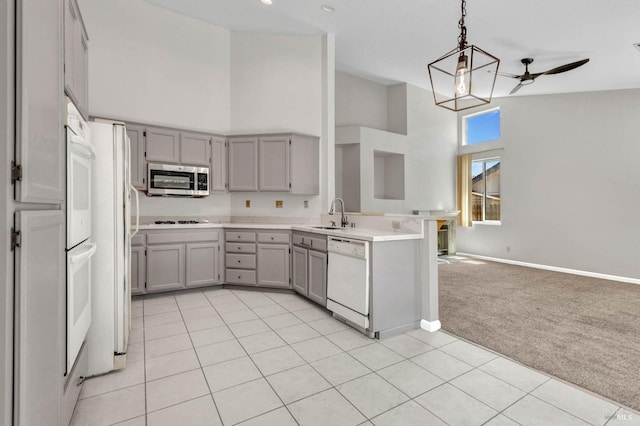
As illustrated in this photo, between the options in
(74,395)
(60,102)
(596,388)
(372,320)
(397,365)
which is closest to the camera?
(60,102)

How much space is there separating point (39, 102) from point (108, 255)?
1362mm

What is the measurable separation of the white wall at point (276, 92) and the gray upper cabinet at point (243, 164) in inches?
10.6

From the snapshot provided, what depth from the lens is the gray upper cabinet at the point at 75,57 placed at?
1.60m

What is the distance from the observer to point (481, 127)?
291 inches

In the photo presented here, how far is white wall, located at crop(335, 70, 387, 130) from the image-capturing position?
6496mm

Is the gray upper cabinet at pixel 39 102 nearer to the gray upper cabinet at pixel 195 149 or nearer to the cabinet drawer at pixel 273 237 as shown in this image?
the cabinet drawer at pixel 273 237

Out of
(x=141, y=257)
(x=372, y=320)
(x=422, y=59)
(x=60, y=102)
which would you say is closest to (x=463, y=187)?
(x=422, y=59)

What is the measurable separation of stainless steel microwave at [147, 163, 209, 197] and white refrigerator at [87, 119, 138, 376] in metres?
1.98

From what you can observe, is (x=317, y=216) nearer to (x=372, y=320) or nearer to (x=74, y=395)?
(x=372, y=320)

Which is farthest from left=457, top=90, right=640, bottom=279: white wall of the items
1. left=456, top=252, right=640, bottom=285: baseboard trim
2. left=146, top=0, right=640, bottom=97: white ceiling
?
left=146, top=0, right=640, bottom=97: white ceiling

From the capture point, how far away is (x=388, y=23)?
4.34 meters

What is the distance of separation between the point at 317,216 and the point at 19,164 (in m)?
3.87

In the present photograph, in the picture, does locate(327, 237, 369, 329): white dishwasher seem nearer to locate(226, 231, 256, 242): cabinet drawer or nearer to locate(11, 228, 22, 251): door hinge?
locate(226, 231, 256, 242): cabinet drawer

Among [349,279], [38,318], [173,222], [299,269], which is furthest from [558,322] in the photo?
[173,222]
